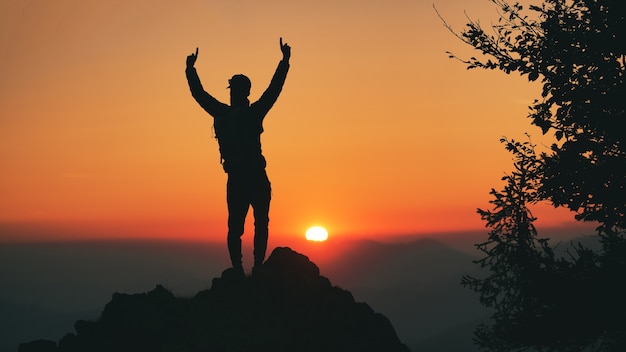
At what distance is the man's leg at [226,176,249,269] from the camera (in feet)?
48.1

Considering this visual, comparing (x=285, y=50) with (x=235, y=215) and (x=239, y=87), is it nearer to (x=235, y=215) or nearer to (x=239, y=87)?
(x=239, y=87)

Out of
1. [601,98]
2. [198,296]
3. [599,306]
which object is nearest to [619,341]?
[599,306]

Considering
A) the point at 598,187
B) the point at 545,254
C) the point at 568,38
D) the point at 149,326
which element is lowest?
the point at 149,326

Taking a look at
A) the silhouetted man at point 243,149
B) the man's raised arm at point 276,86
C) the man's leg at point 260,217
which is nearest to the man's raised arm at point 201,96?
the silhouetted man at point 243,149

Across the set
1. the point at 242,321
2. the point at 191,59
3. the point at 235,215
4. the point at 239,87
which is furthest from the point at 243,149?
the point at 242,321

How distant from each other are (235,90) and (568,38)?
875 centimetres

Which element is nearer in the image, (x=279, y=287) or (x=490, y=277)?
(x=279, y=287)

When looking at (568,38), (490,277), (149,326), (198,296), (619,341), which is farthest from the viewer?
(490,277)

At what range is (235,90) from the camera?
1468 cm

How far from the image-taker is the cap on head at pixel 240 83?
14.6m

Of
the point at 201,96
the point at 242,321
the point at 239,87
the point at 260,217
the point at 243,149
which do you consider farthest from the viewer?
the point at 201,96

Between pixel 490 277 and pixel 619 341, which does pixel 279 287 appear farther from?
pixel 619 341

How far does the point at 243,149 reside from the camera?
14.4 m

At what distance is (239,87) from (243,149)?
1.47m
